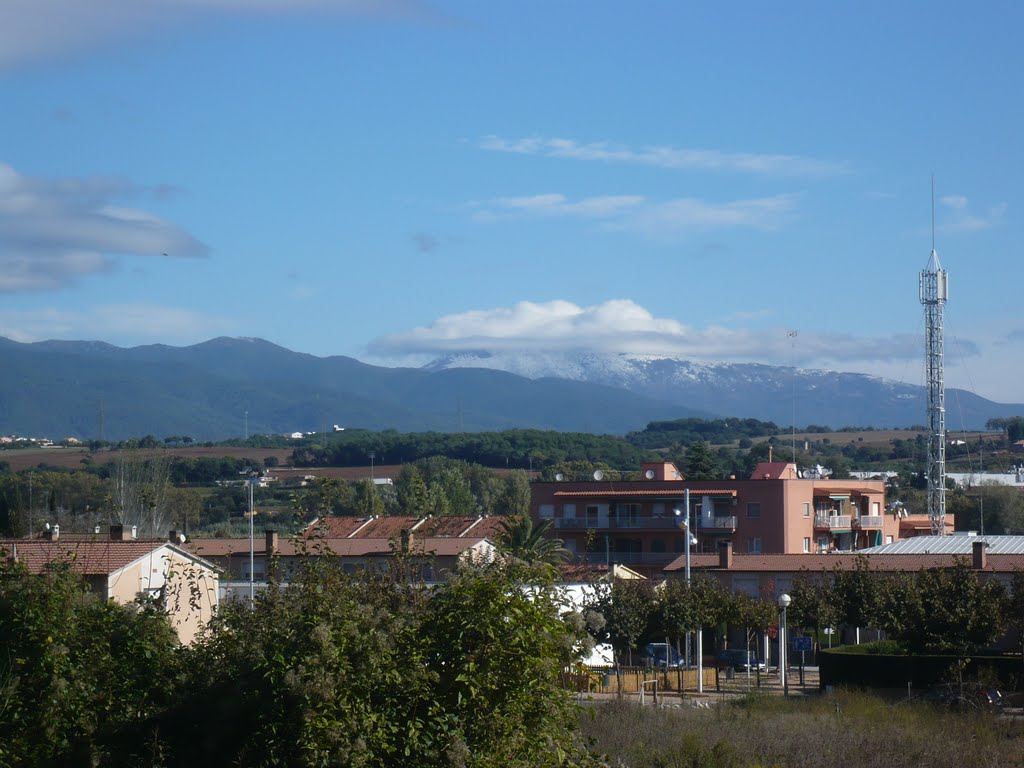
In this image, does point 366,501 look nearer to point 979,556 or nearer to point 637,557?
point 637,557

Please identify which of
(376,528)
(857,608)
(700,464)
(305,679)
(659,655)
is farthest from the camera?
(700,464)

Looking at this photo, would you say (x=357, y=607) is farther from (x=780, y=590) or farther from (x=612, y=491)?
(x=612, y=491)

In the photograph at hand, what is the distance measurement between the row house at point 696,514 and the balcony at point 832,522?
0.19ft

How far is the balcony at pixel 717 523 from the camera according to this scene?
2874 inches

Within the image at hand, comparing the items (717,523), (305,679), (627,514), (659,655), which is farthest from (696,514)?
(305,679)

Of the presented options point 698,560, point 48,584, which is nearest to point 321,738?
point 48,584

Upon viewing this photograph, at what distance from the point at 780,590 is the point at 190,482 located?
318ft

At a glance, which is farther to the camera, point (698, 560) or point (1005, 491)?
point (1005, 491)

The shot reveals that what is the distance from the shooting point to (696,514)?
243 feet

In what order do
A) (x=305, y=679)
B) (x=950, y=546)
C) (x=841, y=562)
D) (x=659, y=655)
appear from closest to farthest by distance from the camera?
(x=305, y=679) → (x=841, y=562) → (x=659, y=655) → (x=950, y=546)

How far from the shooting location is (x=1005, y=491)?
357 feet

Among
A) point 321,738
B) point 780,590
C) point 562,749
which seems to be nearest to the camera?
point 321,738

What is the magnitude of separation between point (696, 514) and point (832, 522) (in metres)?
9.39

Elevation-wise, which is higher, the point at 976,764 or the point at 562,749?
the point at 562,749
